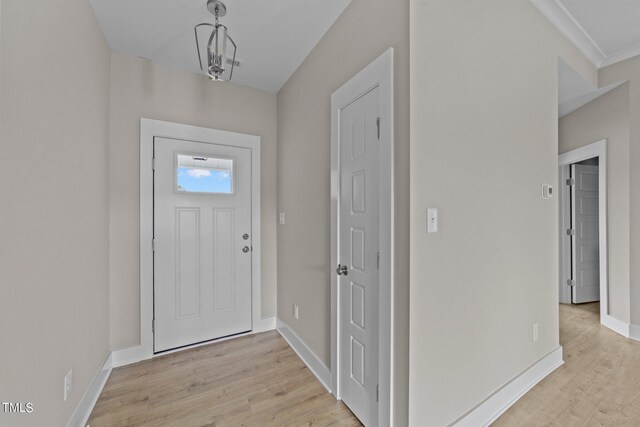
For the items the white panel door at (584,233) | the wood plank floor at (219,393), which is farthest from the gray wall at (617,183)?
the wood plank floor at (219,393)

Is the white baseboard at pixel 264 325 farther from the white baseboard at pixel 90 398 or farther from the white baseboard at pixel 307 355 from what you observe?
the white baseboard at pixel 90 398

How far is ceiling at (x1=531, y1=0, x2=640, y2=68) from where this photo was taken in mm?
2076

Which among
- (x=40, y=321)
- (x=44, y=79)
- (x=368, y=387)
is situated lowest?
(x=368, y=387)

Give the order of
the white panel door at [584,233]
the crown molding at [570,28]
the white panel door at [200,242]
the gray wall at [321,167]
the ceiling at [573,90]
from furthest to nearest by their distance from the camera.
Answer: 1. the white panel door at [584,233]
2. the ceiling at [573,90]
3. the white panel door at [200,242]
4. the crown molding at [570,28]
5. the gray wall at [321,167]

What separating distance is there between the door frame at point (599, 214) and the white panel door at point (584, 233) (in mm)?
61

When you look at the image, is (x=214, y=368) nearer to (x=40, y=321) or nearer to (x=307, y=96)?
(x=40, y=321)

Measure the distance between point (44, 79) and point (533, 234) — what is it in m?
3.06

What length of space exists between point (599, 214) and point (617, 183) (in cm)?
41

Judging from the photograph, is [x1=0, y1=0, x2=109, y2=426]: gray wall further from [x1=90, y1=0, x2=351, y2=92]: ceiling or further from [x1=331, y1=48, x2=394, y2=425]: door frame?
[x1=331, y1=48, x2=394, y2=425]: door frame

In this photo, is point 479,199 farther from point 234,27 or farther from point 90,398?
point 90,398

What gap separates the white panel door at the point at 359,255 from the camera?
4.91 ft

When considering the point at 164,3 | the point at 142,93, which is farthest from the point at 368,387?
the point at 142,93

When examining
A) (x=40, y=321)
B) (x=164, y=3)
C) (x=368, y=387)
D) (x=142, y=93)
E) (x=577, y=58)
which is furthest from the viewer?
(x=577, y=58)

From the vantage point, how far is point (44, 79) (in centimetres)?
120
